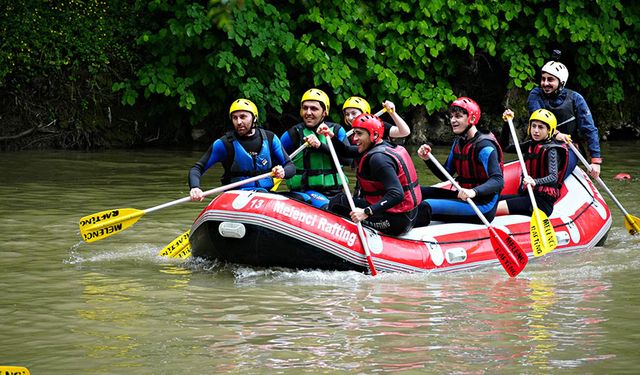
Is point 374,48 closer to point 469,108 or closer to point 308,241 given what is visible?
point 469,108

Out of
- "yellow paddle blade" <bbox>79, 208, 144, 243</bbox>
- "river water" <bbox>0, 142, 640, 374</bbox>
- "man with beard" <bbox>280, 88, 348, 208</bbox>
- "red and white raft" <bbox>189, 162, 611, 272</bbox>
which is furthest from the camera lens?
"man with beard" <bbox>280, 88, 348, 208</bbox>

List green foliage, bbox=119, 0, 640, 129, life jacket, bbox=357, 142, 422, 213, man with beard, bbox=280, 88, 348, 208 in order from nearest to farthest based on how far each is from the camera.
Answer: life jacket, bbox=357, 142, 422, 213
man with beard, bbox=280, 88, 348, 208
green foliage, bbox=119, 0, 640, 129

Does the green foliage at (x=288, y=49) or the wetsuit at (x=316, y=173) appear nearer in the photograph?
the wetsuit at (x=316, y=173)

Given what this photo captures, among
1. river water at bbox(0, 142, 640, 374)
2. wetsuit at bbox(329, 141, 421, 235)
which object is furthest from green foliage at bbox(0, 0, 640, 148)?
wetsuit at bbox(329, 141, 421, 235)

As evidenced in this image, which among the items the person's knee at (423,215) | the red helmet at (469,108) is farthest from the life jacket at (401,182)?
the red helmet at (469,108)

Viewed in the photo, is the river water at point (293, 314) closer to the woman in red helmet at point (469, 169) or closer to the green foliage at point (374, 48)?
the woman in red helmet at point (469, 169)

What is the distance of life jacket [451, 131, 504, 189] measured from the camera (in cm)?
802

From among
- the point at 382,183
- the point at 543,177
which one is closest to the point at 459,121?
the point at 382,183

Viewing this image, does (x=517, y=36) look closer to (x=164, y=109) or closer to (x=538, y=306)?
(x=164, y=109)

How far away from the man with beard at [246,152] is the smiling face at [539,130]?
6.58ft

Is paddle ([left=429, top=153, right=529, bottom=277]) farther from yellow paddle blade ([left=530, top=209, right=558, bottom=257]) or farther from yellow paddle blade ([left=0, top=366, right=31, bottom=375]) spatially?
yellow paddle blade ([left=0, top=366, right=31, bottom=375])

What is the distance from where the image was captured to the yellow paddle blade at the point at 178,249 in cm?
801

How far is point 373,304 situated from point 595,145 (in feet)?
12.2

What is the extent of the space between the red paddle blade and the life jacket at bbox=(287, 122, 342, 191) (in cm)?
132
